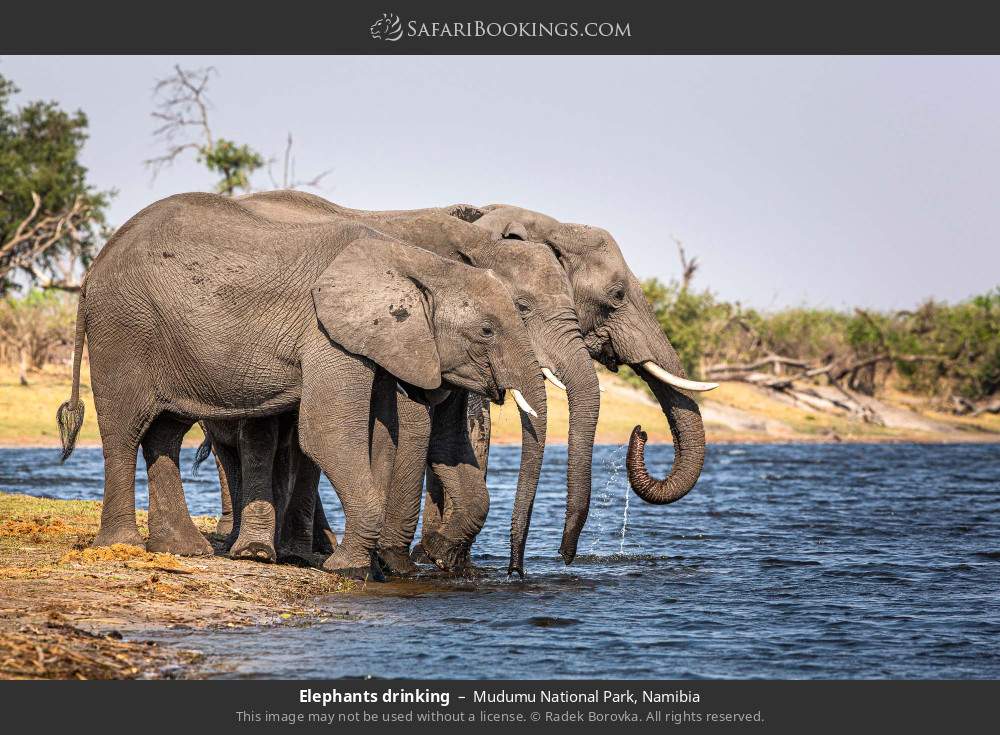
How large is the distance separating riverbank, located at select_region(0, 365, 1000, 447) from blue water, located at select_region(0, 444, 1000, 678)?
38.0 ft

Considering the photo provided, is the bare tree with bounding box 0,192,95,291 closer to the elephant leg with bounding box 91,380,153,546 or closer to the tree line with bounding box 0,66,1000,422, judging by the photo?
the tree line with bounding box 0,66,1000,422

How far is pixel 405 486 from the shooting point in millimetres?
11562

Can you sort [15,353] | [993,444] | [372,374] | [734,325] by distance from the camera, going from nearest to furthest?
[372,374], [15,353], [993,444], [734,325]

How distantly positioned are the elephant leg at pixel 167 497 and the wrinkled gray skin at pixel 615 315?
3.32m

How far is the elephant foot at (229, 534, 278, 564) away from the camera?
11.5 m

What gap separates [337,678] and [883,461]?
26.4 meters

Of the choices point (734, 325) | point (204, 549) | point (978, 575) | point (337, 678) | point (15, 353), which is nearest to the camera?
point (337, 678)

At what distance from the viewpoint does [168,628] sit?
8.95 meters

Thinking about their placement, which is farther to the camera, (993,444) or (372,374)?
(993,444)

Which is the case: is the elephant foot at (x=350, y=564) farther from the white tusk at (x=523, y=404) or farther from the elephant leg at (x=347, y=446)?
the white tusk at (x=523, y=404)

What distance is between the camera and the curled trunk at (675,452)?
41.0ft

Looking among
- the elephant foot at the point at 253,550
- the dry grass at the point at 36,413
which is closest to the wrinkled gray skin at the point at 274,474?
the elephant foot at the point at 253,550

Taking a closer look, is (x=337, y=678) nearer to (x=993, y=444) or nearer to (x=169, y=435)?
(x=169, y=435)

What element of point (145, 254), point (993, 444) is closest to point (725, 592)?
point (145, 254)
